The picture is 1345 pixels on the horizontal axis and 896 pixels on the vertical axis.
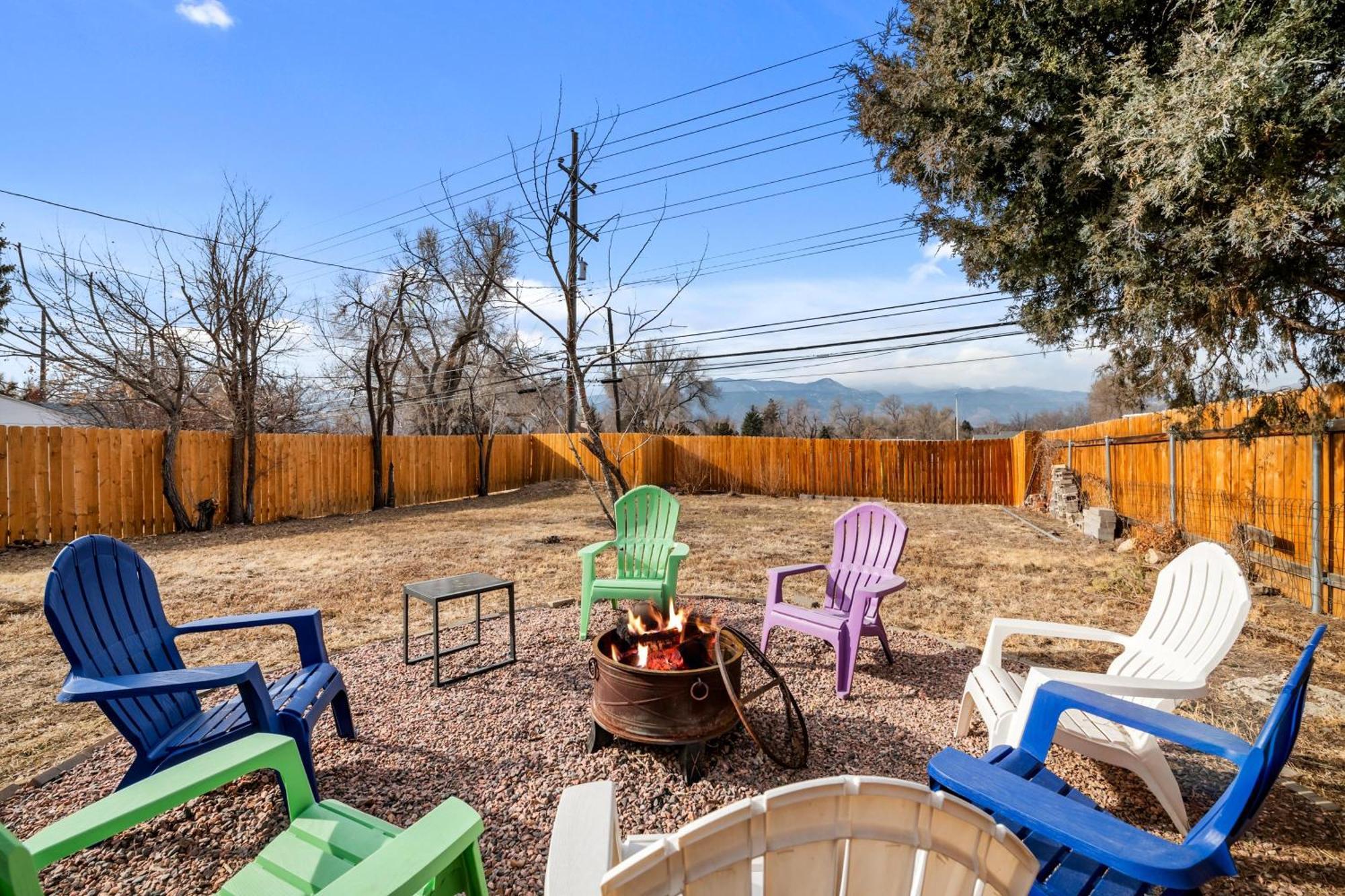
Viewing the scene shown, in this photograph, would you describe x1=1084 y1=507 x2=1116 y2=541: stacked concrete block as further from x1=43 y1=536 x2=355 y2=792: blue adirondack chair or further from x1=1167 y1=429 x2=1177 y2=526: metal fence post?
x1=43 y1=536 x2=355 y2=792: blue adirondack chair

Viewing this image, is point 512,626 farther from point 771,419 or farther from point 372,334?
point 771,419

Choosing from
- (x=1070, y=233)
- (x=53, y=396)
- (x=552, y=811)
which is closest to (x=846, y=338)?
(x=1070, y=233)

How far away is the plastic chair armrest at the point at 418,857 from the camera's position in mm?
987

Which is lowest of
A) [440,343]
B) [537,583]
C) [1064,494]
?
[537,583]

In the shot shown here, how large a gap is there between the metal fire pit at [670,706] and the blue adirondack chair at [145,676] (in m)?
1.01

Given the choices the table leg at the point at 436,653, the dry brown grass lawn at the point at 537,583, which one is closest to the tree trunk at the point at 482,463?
the dry brown grass lawn at the point at 537,583

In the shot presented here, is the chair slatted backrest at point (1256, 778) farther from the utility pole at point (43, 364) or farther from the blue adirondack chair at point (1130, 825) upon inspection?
the utility pole at point (43, 364)

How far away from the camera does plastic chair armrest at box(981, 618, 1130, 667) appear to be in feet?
7.89

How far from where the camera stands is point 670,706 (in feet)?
7.06

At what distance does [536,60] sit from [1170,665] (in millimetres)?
7937

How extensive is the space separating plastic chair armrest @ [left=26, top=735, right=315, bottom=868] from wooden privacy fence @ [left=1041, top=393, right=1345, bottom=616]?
18.4 ft

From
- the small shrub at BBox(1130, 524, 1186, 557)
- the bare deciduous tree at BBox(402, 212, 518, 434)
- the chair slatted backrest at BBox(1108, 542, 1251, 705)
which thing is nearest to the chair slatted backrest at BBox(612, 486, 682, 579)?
the chair slatted backrest at BBox(1108, 542, 1251, 705)

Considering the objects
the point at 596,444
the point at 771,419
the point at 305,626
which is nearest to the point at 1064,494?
the point at 596,444

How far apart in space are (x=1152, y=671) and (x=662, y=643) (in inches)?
71.9
